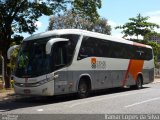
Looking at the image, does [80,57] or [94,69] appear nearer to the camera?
[80,57]

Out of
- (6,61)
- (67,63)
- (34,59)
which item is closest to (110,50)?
(67,63)

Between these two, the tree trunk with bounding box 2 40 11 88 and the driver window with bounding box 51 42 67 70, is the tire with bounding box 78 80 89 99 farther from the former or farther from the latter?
the tree trunk with bounding box 2 40 11 88

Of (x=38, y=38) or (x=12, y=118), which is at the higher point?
(x=38, y=38)

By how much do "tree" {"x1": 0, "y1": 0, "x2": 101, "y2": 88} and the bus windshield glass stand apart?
679 cm

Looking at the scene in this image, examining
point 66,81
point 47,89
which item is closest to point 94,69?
point 66,81

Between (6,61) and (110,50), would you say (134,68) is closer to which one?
(110,50)

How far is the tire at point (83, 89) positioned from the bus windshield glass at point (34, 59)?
76.3 inches

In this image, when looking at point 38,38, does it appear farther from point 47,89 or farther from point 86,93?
point 86,93

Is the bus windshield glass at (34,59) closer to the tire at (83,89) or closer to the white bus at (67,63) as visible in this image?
the white bus at (67,63)

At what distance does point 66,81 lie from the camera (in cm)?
1908

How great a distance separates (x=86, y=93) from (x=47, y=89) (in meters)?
3.36

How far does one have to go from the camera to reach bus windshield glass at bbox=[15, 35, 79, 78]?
1808cm

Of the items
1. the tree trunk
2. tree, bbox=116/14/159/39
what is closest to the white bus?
the tree trunk

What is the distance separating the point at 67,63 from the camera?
1908 centimetres
